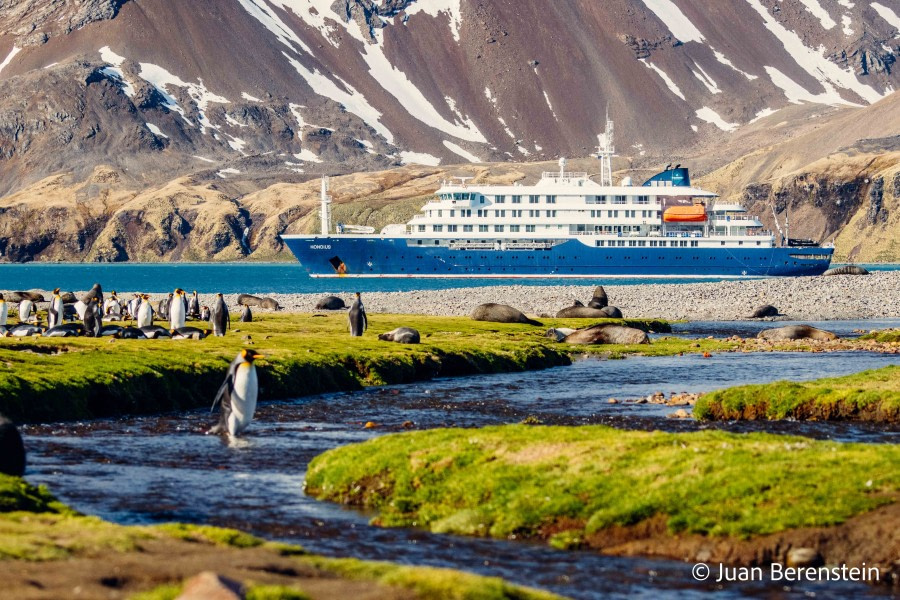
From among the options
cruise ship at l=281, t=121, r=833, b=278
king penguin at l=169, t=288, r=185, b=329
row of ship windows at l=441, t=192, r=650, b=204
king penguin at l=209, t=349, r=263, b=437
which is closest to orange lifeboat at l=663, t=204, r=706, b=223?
cruise ship at l=281, t=121, r=833, b=278

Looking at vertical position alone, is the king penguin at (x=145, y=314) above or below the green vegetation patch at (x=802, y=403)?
above

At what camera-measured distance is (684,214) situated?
140 metres

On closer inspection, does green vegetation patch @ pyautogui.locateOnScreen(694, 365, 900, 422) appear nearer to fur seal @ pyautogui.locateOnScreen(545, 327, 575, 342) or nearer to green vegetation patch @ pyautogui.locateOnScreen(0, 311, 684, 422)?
green vegetation patch @ pyautogui.locateOnScreen(0, 311, 684, 422)

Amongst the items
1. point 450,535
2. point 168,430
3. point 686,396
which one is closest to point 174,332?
point 168,430

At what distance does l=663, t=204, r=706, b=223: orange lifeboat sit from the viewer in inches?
5512

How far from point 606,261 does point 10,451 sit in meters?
125

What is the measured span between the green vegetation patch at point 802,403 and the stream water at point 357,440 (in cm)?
99

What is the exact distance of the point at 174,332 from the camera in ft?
126

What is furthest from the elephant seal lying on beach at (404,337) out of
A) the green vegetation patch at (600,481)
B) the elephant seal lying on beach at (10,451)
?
the elephant seal lying on beach at (10,451)

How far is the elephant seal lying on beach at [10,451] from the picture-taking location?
58.2ft

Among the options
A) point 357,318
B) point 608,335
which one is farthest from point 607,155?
point 357,318

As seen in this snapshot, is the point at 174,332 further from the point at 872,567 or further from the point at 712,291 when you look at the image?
the point at 712,291

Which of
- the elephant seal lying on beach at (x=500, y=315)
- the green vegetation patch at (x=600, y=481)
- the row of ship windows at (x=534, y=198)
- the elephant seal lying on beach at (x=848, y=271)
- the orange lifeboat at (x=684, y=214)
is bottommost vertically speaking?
the green vegetation patch at (x=600, y=481)

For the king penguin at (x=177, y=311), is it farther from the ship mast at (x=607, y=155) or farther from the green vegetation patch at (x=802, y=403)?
the ship mast at (x=607, y=155)
